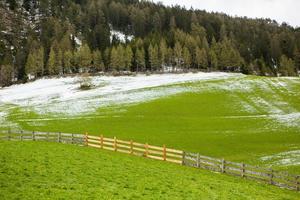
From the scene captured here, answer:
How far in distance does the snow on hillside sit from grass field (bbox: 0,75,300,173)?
102 cm

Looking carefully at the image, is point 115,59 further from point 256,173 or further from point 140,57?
point 256,173

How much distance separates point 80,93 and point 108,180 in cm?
8847

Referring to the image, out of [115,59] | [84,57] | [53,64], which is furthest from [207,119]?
[53,64]

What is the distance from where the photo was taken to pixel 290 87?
10281 centimetres

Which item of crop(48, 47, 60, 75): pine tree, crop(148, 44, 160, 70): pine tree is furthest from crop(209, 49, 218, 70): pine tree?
crop(48, 47, 60, 75): pine tree

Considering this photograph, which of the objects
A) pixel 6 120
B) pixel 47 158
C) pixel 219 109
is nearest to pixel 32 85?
pixel 6 120

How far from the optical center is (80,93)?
11188cm

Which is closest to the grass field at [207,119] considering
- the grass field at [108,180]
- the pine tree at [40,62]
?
the grass field at [108,180]

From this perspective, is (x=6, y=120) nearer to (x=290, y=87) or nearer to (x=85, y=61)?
(x=290, y=87)

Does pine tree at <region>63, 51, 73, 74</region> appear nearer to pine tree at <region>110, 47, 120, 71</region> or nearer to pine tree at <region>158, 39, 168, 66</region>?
pine tree at <region>110, 47, 120, 71</region>

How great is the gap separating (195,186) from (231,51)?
13905 cm

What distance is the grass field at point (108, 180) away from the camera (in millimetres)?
21859

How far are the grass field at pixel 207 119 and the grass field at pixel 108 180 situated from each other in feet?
38.8

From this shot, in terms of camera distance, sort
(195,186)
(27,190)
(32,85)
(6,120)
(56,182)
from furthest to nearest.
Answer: (32,85), (6,120), (195,186), (56,182), (27,190)
